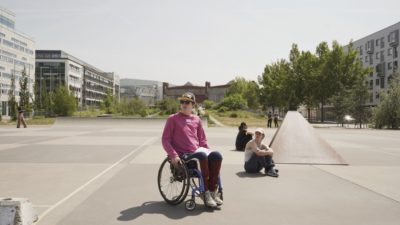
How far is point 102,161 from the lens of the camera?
9.64m

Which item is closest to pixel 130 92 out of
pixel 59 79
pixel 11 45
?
pixel 59 79

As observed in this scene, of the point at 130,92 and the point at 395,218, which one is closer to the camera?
the point at 395,218

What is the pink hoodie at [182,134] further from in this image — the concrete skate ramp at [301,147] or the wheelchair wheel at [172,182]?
the concrete skate ramp at [301,147]

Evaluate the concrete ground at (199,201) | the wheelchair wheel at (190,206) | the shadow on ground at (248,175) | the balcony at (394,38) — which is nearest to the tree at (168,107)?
the balcony at (394,38)

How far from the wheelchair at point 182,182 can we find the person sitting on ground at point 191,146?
0.08 m

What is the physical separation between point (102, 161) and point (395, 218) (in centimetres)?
709

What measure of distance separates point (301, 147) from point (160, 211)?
603cm

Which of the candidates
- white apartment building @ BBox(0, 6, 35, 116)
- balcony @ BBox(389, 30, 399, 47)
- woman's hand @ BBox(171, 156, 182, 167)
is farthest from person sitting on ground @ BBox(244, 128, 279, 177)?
white apartment building @ BBox(0, 6, 35, 116)

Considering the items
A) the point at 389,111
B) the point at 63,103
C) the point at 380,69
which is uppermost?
the point at 380,69

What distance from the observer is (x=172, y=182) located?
17.0ft

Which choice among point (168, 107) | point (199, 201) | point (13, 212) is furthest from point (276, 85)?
point (13, 212)

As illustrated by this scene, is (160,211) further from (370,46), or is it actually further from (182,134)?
(370,46)

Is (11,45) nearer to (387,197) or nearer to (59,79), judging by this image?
(59,79)

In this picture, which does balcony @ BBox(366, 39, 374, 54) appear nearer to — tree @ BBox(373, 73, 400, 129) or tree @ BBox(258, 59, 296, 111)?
tree @ BBox(258, 59, 296, 111)
